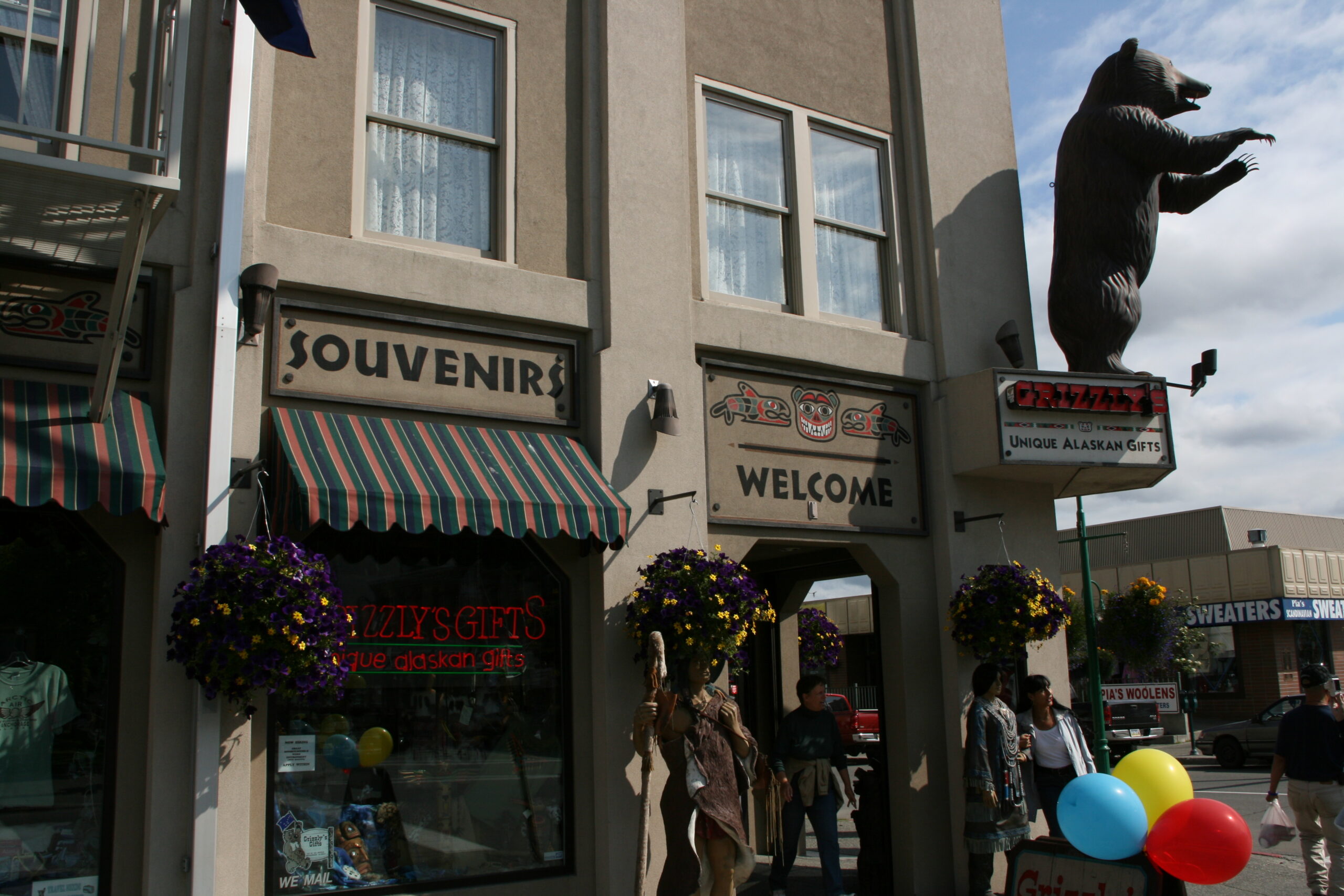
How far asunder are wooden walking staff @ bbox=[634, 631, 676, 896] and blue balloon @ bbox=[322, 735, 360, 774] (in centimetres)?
179

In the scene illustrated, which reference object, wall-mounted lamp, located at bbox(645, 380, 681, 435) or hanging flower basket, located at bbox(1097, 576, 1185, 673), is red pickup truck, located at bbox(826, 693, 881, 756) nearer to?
hanging flower basket, located at bbox(1097, 576, 1185, 673)

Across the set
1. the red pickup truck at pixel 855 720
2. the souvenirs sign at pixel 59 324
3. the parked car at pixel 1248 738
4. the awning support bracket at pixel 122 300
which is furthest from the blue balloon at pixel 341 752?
the parked car at pixel 1248 738

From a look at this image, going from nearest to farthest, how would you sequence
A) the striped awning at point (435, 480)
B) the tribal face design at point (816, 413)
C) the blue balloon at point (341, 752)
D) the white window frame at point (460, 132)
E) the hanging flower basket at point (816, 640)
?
1. the striped awning at point (435, 480)
2. the blue balloon at point (341, 752)
3. the white window frame at point (460, 132)
4. the tribal face design at point (816, 413)
5. the hanging flower basket at point (816, 640)

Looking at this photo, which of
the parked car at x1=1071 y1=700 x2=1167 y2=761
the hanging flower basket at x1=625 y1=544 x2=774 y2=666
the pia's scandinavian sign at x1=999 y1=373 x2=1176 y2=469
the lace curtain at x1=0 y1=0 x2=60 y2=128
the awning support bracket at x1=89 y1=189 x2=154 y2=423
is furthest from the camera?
the parked car at x1=1071 y1=700 x2=1167 y2=761

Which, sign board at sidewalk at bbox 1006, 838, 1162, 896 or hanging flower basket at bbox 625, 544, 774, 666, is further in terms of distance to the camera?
hanging flower basket at bbox 625, 544, 774, 666

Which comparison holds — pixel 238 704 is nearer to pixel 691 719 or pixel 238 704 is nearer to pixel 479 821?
pixel 479 821

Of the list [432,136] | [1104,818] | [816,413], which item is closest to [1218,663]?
[816,413]

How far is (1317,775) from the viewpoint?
7805mm

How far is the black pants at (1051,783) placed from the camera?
316 inches

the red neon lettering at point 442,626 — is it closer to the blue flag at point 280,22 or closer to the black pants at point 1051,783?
the blue flag at point 280,22

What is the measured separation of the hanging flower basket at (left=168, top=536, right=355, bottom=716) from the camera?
5809mm

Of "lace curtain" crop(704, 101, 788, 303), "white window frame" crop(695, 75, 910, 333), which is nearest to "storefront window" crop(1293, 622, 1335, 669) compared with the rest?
"white window frame" crop(695, 75, 910, 333)

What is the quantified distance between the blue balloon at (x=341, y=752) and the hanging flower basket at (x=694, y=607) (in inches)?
76.8

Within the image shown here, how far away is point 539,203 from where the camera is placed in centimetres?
822
